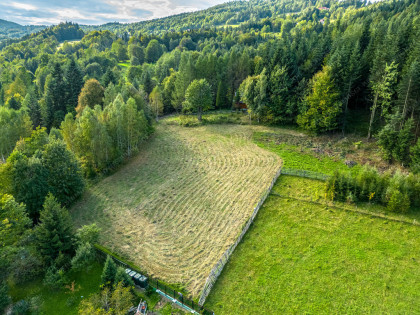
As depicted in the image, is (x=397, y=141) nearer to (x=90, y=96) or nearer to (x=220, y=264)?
(x=220, y=264)

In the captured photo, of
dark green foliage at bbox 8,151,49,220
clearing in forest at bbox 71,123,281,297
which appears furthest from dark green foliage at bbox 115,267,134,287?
dark green foliage at bbox 8,151,49,220

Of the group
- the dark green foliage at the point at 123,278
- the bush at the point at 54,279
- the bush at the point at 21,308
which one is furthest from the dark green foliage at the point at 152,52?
the bush at the point at 21,308

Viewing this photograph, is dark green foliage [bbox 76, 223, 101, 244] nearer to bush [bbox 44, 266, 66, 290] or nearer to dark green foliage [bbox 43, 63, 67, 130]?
bush [bbox 44, 266, 66, 290]

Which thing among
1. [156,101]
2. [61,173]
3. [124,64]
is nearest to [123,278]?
[61,173]

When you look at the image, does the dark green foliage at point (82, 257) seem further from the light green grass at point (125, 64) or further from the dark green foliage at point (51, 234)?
the light green grass at point (125, 64)

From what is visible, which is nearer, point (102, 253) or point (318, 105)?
point (102, 253)

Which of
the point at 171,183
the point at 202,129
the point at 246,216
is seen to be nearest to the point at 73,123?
the point at 171,183

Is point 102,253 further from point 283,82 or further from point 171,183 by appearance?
point 283,82
